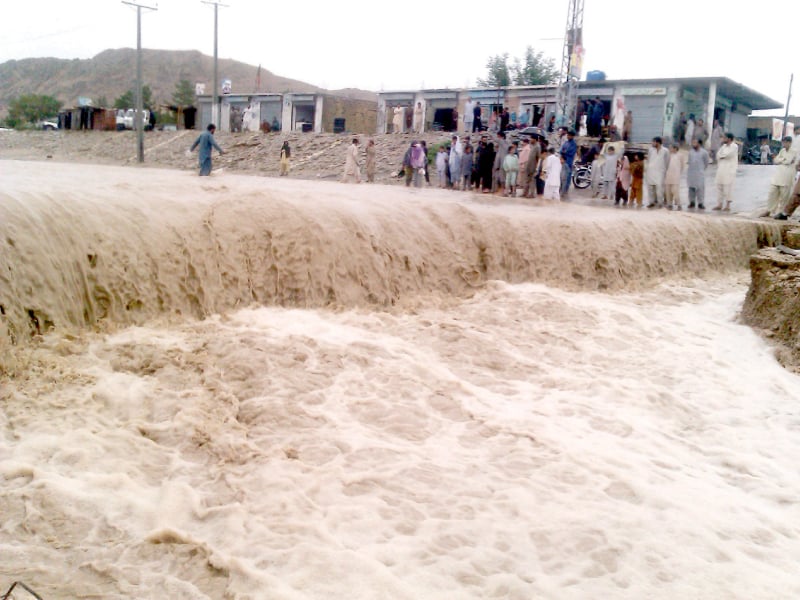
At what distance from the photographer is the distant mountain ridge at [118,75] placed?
258 ft

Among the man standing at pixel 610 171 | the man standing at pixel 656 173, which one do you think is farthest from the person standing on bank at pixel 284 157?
the man standing at pixel 656 173

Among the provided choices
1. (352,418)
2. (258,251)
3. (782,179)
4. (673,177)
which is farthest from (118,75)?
(352,418)

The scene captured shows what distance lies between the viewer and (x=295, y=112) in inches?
1283

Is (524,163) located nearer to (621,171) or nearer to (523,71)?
(621,171)

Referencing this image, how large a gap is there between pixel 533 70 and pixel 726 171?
93.4ft

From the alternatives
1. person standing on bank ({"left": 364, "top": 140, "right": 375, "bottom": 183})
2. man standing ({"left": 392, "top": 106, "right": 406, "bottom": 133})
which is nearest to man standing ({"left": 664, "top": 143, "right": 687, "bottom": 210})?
A: person standing on bank ({"left": 364, "top": 140, "right": 375, "bottom": 183})

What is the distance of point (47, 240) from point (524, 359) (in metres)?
4.02

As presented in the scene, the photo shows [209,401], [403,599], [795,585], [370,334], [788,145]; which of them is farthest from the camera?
[788,145]

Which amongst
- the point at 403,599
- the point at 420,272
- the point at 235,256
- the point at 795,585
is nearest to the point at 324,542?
the point at 403,599

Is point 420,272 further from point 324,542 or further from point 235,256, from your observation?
point 324,542

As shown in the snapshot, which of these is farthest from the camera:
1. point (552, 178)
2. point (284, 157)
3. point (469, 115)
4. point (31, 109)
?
point (31, 109)

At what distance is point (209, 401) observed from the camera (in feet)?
15.3

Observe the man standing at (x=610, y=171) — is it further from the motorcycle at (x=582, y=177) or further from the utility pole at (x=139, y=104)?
the utility pole at (x=139, y=104)

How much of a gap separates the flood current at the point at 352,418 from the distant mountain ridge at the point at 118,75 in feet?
235
